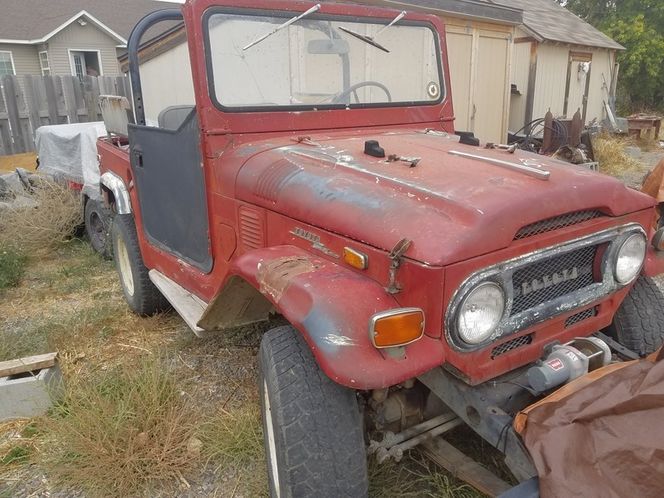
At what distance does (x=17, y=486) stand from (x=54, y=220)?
4115 mm

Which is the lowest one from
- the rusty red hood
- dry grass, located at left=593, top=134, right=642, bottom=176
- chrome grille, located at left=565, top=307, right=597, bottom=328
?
dry grass, located at left=593, top=134, right=642, bottom=176

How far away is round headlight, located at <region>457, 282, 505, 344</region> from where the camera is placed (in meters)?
1.74

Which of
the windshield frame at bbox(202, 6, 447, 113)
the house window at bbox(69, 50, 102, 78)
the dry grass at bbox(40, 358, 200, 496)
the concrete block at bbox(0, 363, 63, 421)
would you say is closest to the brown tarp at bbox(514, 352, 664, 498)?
the dry grass at bbox(40, 358, 200, 496)

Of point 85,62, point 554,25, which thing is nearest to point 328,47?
point 554,25

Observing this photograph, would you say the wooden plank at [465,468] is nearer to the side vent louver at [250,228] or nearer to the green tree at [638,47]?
the side vent louver at [250,228]

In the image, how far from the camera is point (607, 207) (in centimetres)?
210

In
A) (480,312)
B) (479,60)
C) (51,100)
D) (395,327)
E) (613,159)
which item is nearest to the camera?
(395,327)

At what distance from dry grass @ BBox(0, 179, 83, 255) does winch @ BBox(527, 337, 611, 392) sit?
5.49m

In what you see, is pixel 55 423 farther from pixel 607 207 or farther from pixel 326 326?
pixel 607 207

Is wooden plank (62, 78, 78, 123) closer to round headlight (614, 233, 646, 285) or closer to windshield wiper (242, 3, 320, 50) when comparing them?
windshield wiper (242, 3, 320, 50)

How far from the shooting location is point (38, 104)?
10.3 meters

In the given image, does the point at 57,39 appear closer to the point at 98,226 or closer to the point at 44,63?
the point at 44,63

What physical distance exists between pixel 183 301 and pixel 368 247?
66.4 inches

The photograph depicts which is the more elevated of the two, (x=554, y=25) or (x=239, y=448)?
(x=554, y=25)
